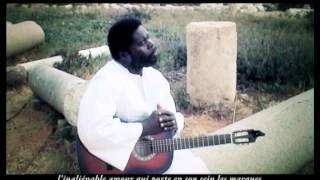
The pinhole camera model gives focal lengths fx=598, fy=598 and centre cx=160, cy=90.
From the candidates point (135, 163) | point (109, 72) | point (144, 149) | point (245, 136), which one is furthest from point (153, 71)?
point (245, 136)

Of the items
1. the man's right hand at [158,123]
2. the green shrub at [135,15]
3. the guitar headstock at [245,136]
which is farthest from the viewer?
the green shrub at [135,15]

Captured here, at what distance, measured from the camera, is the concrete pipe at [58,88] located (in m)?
5.01

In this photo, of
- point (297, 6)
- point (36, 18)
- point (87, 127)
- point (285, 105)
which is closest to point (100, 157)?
point (87, 127)

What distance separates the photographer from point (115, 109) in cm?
477

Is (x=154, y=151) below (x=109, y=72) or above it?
below

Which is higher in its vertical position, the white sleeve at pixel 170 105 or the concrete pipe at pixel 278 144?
the white sleeve at pixel 170 105

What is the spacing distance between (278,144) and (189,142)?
786mm

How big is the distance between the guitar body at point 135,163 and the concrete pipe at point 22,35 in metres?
0.94

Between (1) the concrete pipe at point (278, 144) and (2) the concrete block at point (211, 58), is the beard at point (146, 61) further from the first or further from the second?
(1) the concrete pipe at point (278, 144)

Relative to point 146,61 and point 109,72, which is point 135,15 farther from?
point 109,72

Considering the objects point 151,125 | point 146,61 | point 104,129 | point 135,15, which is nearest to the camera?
point 104,129

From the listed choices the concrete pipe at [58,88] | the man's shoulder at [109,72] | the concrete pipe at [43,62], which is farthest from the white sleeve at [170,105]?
the concrete pipe at [43,62]

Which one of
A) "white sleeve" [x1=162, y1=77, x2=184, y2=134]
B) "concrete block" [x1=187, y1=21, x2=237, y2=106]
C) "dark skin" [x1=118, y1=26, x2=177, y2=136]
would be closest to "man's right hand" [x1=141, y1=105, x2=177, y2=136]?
"dark skin" [x1=118, y1=26, x2=177, y2=136]
